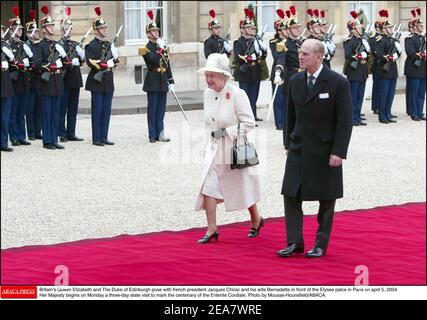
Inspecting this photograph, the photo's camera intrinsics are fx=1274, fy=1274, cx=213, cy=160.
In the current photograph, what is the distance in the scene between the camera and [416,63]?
2014 centimetres

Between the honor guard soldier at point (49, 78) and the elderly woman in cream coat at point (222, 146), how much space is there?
6.62 meters

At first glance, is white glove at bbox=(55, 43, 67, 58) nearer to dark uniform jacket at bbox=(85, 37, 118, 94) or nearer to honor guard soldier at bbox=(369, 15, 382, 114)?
dark uniform jacket at bbox=(85, 37, 118, 94)

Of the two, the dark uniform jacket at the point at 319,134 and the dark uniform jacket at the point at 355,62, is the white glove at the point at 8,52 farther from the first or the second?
the dark uniform jacket at the point at 319,134

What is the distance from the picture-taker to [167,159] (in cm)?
1484

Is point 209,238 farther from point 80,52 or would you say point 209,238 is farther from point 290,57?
point 290,57

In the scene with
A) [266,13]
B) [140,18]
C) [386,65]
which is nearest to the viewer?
[386,65]

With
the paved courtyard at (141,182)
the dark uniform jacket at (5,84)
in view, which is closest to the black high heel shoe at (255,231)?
the paved courtyard at (141,182)

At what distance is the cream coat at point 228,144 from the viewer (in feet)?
30.5

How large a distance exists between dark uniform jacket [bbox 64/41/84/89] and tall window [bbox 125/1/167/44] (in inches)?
306

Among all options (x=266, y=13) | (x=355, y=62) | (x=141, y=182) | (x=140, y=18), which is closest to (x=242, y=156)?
(x=141, y=182)

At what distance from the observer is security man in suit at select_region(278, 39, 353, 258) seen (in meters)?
8.64

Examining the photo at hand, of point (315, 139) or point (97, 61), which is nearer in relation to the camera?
point (315, 139)

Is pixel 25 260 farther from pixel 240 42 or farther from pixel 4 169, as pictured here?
pixel 240 42

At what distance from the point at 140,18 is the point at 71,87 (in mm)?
8287
